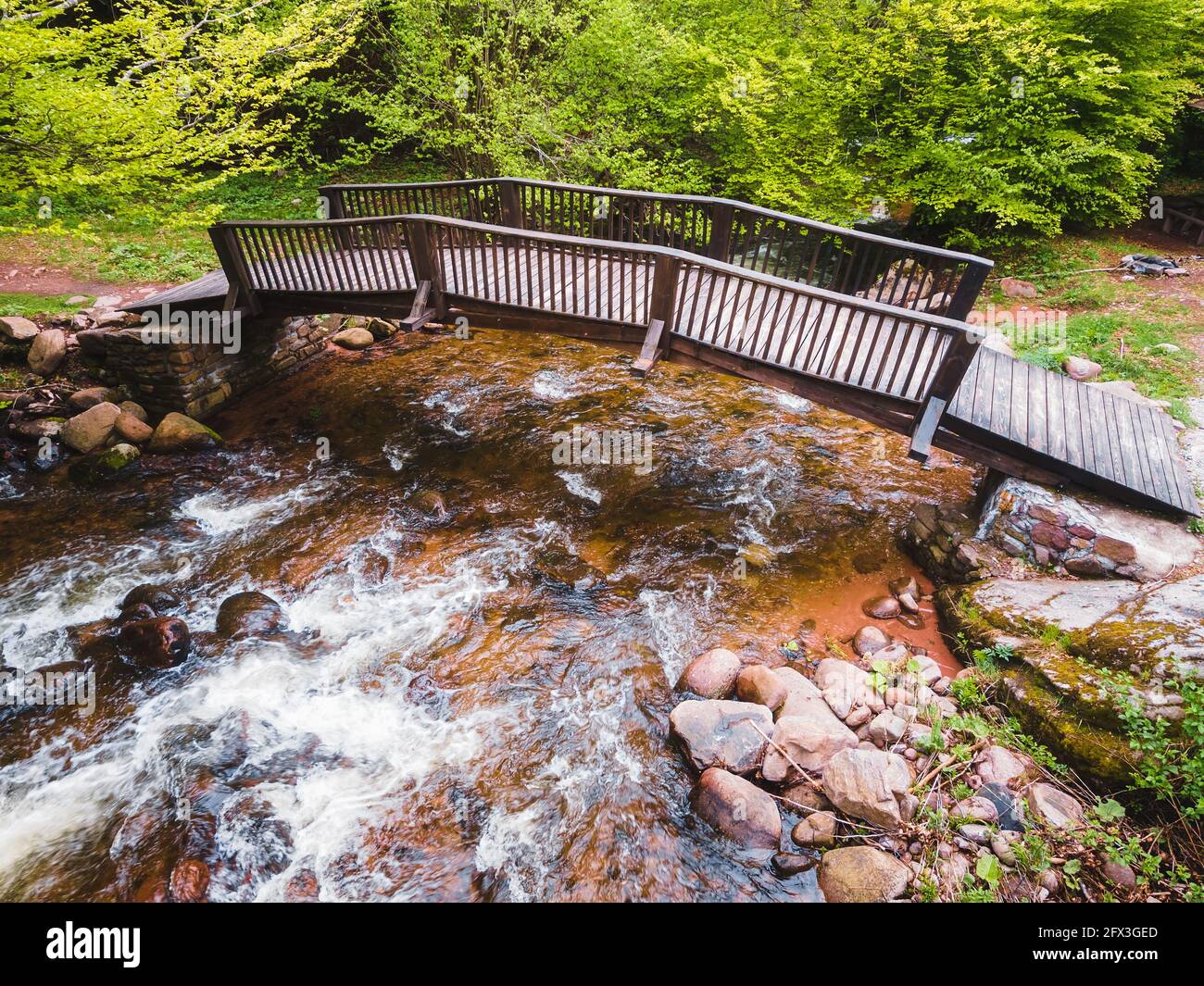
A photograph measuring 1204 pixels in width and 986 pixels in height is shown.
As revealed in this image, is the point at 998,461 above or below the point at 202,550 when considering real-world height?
above

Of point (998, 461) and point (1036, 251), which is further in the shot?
point (1036, 251)

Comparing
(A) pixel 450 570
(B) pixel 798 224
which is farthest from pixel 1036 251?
(A) pixel 450 570

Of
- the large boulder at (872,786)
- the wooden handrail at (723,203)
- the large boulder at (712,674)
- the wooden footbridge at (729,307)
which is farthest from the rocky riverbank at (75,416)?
the large boulder at (872,786)

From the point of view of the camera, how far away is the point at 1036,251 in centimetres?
1255

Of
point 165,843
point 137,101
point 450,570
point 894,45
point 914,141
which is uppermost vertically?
point 894,45

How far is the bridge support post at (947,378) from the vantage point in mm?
5930

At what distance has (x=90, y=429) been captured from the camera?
870cm

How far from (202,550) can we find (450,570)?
2979 millimetres

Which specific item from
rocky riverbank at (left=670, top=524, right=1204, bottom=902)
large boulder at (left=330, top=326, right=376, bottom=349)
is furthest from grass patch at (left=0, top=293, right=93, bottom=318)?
rocky riverbank at (left=670, top=524, right=1204, bottom=902)

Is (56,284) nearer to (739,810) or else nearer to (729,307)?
(729,307)

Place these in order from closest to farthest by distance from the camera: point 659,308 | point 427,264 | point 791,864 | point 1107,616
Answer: point 791,864 → point 1107,616 → point 659,308 → point 427,264

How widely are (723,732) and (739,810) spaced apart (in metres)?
0.63

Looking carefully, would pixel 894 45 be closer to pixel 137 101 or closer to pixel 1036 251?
pixel 1036 251

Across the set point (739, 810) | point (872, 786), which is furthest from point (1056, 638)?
point (739, 810)
